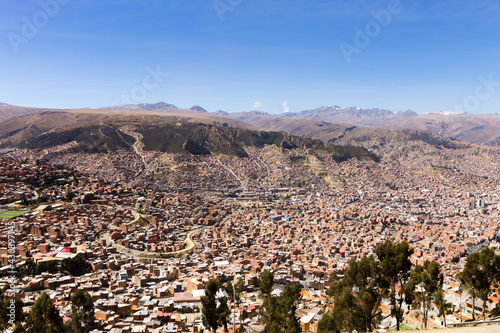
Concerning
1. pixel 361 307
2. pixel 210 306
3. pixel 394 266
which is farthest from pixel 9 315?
pixel 394 266

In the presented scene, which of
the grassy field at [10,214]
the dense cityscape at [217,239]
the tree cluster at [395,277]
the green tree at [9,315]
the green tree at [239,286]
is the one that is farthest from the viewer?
the grassy field at [10,214]

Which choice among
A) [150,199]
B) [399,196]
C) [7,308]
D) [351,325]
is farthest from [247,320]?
[399,196]

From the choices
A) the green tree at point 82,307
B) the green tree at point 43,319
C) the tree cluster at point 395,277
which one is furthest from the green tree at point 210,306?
the green tree at point 43,319

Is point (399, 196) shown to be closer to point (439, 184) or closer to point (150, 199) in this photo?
point (439, 184)

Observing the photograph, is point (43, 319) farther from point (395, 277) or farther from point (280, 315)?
point (395, 277)

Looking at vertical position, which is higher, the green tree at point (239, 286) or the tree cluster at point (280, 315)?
the tree cluster at point (280, 315)

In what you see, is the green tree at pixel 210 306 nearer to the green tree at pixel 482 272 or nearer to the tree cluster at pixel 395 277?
the tree cluster at pixel 395 277

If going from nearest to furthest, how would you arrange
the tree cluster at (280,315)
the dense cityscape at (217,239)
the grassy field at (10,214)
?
the tree cluster at (280,315) < the dense cityscape at (217,239) < the grassy field at (10,214)

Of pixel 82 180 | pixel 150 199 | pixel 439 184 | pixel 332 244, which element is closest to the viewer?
pixel 332 244
